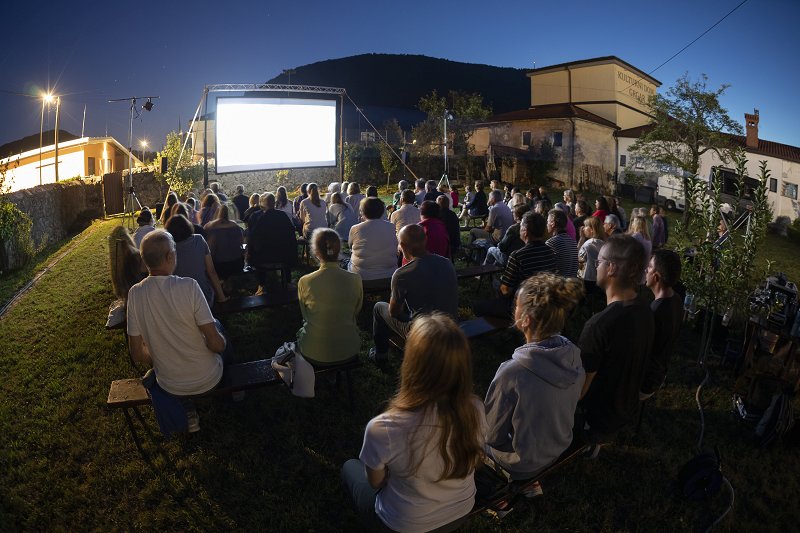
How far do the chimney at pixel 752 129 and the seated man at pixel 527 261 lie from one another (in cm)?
2491

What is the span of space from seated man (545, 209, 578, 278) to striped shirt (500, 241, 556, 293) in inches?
29.5

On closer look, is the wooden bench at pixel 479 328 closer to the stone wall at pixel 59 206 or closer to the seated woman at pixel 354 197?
the seated woman at pixel 354 197

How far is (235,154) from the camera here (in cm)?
1459

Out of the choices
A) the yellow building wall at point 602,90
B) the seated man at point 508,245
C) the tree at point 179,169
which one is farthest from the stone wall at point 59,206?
the yellow building wall at point 602,90

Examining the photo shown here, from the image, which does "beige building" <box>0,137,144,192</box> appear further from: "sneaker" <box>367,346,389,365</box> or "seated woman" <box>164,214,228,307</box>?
"sneaker" <box>367,346,389,365</box>

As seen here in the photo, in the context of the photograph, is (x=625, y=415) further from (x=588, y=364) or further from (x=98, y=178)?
(x=98, y=178)

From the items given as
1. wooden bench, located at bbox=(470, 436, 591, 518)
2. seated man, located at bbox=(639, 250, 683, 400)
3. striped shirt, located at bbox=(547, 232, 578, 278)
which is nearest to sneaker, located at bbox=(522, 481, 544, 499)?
wooden bench, located at bbox=(470, 436, 591, 518)

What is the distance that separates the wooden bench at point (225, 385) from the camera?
10.5ft

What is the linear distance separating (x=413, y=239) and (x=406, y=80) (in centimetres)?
9408

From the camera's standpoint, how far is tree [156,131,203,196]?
63.6ft

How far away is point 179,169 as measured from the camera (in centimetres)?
1980

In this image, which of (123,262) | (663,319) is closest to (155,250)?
(123,262)

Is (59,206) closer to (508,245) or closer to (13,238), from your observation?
(13,238)

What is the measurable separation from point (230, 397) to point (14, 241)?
835 centimetres
